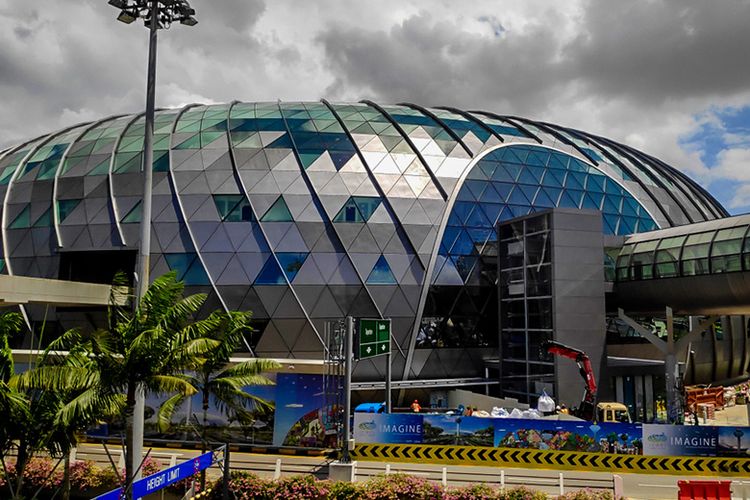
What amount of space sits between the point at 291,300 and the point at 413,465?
1163cm

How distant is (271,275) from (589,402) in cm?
1787

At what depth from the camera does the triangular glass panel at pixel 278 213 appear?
3241cm

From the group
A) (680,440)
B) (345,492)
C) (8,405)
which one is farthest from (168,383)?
(680,440)

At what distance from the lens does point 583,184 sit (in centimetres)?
4019

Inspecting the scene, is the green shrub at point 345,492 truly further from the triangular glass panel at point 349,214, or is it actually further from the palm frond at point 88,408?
the triangular glass panel at point 349,214

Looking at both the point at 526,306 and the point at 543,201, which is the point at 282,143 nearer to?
the point at 543,201

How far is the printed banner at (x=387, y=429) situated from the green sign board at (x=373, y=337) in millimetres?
2637

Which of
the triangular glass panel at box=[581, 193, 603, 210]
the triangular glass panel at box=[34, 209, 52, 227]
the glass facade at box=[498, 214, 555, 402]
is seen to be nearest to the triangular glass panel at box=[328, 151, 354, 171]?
the glass facade at box=[498, 214, 555, 402]

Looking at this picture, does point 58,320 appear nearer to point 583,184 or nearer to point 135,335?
point 135,335

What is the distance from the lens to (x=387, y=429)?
23438 millimetres

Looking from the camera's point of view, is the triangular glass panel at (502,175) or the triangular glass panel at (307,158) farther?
the triangular glass panel at (502,175)

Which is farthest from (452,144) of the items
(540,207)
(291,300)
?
(291,300)

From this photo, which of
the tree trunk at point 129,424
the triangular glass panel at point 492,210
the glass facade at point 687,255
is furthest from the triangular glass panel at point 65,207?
the glass facade at point 687,255

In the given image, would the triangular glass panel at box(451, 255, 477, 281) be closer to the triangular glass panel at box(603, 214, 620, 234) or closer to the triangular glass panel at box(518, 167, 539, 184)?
the triangular glass panel at box(518, 167, 539, 184)
